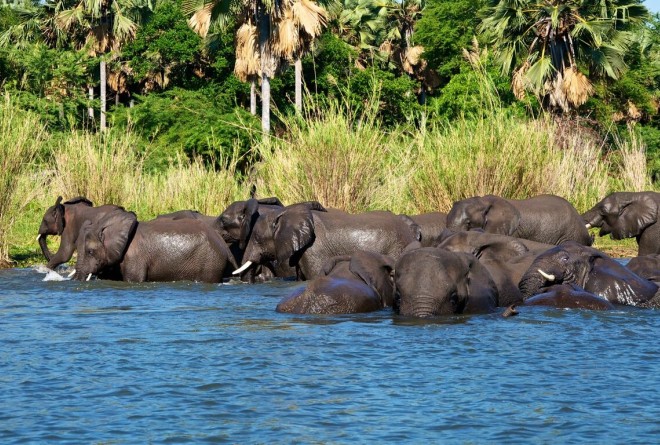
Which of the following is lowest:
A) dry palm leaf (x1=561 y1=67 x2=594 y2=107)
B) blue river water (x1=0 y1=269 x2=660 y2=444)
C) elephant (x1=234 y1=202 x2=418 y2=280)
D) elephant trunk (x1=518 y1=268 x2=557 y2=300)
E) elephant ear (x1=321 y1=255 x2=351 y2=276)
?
blue river water (x1=0 y1=269 x2=660 y2=444)

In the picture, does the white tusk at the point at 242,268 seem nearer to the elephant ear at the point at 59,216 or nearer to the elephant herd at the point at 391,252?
the elephant herd at the point at 391,252

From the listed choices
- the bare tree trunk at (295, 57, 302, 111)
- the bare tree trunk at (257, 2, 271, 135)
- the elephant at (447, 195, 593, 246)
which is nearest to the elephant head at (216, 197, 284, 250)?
the elephant at (447, 195, 593, 246)

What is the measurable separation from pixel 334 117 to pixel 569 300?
28.2 feet

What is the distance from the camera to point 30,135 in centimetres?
1750

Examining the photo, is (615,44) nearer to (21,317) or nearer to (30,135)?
(30,135)

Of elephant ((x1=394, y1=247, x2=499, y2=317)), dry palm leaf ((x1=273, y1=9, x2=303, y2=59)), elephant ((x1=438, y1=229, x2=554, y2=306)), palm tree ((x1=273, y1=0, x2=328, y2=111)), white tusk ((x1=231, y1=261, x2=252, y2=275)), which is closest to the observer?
elephant ((x1=394, y1=247, x2=499, y2=317))

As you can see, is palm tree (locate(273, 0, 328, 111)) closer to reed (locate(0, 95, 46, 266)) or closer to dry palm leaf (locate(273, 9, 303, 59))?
dry palm leaf (locate(273, 9, 303, 59))

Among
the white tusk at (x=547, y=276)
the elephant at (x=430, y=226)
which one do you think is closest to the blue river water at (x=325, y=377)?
the white tusk at (x=547, y=276)

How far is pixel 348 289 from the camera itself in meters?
10.8

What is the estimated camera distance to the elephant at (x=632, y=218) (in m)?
17.3

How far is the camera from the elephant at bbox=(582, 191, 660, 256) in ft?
56.9

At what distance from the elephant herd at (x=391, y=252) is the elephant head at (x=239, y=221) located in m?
0.02

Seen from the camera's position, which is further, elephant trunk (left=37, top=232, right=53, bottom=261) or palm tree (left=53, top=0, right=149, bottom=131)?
palm tree (left=53, top=0, right=149, bottom=131)

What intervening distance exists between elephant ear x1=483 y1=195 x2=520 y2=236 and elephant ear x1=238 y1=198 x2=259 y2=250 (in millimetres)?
3505
